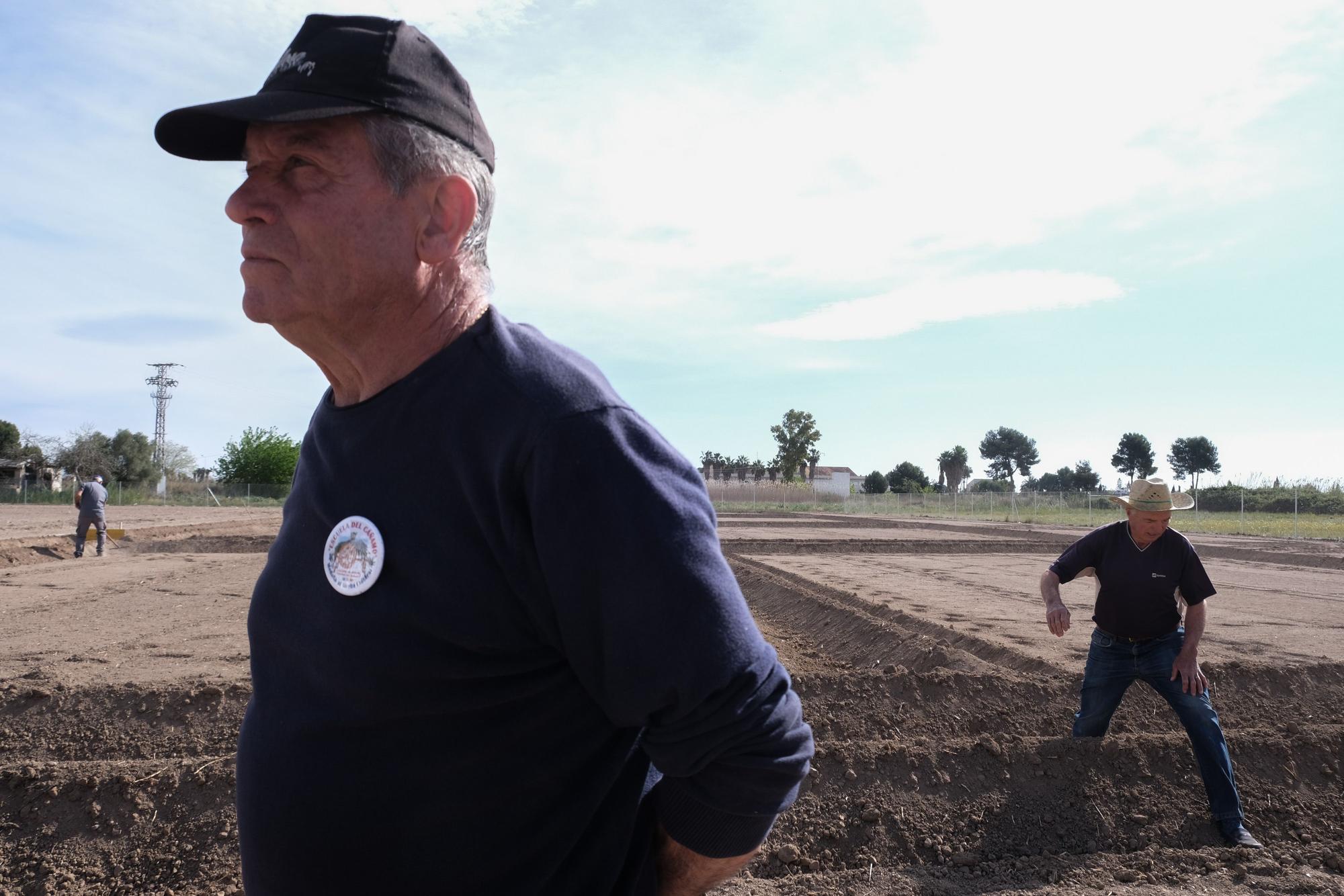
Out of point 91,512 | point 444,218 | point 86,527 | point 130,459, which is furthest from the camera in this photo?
point 130,459

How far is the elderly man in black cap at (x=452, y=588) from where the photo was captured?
1.20 meters

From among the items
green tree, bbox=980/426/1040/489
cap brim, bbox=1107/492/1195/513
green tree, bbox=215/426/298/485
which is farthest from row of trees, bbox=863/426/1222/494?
cap brim, bbox=1107/492/1195/513

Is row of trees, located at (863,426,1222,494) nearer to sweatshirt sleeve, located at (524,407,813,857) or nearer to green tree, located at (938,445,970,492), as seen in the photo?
green tree, located at (938,445,970,492)

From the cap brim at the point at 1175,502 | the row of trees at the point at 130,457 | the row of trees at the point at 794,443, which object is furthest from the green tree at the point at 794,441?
the cap brim at the point at 1175,502

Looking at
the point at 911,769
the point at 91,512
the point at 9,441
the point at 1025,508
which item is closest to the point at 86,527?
the point at 91,512

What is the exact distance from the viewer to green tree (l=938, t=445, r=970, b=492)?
108 m

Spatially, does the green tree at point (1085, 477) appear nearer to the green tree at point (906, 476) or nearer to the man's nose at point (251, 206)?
the green tree at point (906, 476)

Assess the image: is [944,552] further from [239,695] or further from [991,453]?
[991,453]

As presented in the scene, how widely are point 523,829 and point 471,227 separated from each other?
0.94 metres

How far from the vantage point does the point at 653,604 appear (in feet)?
3.84

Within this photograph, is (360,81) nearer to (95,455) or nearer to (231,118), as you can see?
(231,118)

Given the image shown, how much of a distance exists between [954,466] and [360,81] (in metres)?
113

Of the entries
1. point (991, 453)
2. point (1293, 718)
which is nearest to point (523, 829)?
point (1293, 718)

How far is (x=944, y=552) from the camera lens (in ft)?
77.3
